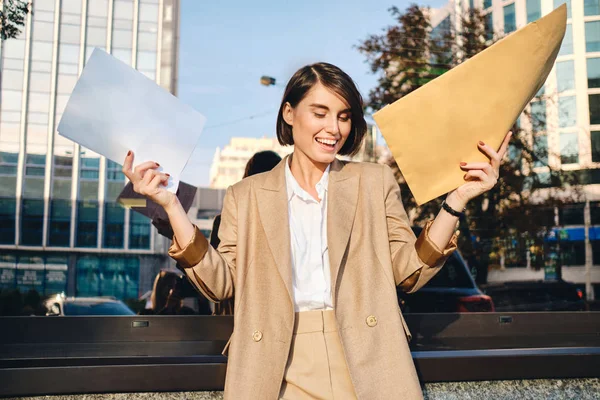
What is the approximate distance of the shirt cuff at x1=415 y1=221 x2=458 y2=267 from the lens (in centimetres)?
198

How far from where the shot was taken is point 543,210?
14.6 ft

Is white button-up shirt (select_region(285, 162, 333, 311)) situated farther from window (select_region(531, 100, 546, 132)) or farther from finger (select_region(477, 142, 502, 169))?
window (select_region(531, 100, 546, 132))

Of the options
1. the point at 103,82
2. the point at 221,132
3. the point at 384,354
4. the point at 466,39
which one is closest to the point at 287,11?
the point at 221,132

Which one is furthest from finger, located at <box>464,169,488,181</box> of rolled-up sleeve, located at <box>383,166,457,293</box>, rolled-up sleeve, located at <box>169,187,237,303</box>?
rolled-up sleeve, located at <box>169,187,237,303</box>

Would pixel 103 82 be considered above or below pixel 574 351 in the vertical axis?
above

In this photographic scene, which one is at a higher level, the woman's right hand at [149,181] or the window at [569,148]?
the window at [569,148]

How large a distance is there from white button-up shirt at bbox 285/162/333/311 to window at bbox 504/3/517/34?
2948mm

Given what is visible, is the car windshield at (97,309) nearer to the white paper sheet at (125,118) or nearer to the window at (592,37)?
the white paper sheet at (125,118)

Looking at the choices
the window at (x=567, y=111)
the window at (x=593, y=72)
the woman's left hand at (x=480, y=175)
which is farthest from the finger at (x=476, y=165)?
the window at (x=593, y=72)

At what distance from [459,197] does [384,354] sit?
521 mm

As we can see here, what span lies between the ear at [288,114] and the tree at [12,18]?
6.65ft

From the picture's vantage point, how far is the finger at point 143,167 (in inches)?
78.7

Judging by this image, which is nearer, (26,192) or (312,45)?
(26,192)

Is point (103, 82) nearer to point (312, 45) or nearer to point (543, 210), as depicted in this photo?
point (312, 45)
